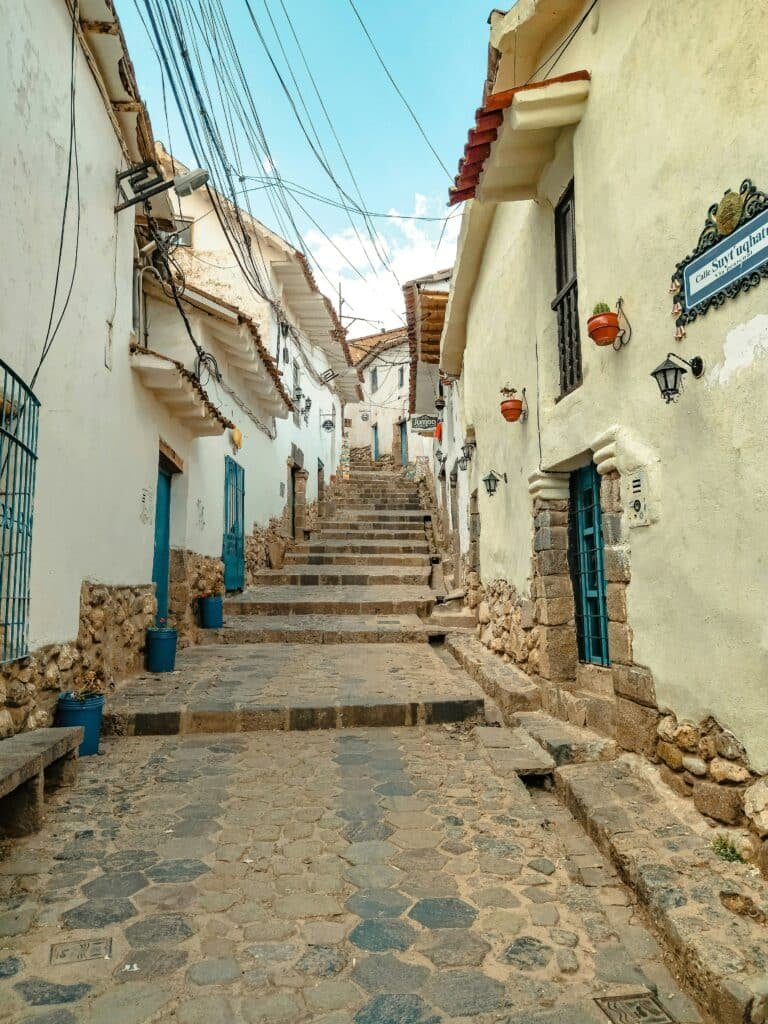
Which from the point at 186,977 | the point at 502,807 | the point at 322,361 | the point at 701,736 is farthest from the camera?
the point at 322,361

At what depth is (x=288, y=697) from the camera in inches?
225

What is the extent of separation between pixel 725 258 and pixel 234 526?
8.66m

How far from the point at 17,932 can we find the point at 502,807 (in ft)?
8.02

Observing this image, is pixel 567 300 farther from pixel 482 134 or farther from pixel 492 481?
pixel 492 481

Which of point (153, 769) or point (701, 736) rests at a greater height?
point (701, 736)

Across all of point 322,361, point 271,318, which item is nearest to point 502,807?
point 271,318

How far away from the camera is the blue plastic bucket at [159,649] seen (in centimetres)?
676

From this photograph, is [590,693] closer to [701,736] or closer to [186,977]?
[701,736]

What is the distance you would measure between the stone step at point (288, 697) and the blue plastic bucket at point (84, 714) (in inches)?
21.6

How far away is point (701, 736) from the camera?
309 cm

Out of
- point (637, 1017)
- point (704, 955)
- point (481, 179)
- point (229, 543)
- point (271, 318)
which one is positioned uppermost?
point (271, 318)

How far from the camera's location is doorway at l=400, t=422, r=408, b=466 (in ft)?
92.0

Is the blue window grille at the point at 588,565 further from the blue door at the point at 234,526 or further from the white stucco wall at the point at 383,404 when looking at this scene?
the white stucco wall at the point at 383,404

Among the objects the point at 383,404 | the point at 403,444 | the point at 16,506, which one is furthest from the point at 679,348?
the point at 383,404
